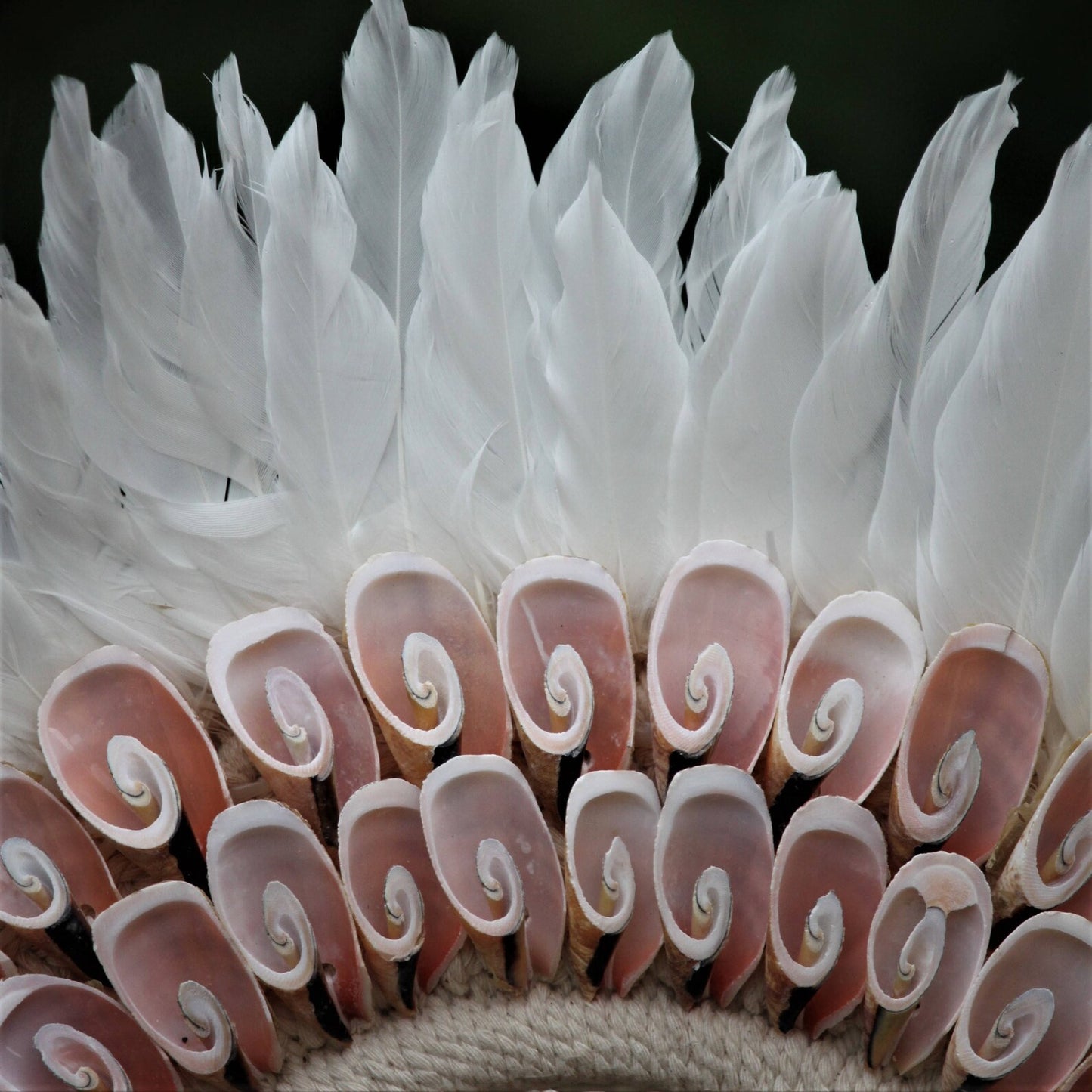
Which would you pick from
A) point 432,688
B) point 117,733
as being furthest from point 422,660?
point 117,733

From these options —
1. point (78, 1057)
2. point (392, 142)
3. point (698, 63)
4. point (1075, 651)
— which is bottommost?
point (78, 1057)

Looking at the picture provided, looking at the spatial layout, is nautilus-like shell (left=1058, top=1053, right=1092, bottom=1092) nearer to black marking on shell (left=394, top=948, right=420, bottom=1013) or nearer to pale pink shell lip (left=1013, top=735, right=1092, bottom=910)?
pale pink shell lip (left=1013, top=735, right=1092, bottom=910)

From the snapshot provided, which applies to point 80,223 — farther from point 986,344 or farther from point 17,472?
point 986,344

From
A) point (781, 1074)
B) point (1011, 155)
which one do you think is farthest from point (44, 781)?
point (1011, 155)

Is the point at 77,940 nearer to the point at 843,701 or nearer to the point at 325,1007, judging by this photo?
the point at 325,1007

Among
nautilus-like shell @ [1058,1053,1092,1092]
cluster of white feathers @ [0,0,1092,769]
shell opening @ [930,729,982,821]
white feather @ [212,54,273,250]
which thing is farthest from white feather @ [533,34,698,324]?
nautilus-like shell @ [1058,1053,1092,1092]

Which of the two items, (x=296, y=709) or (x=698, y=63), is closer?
(x=296, y=709)
